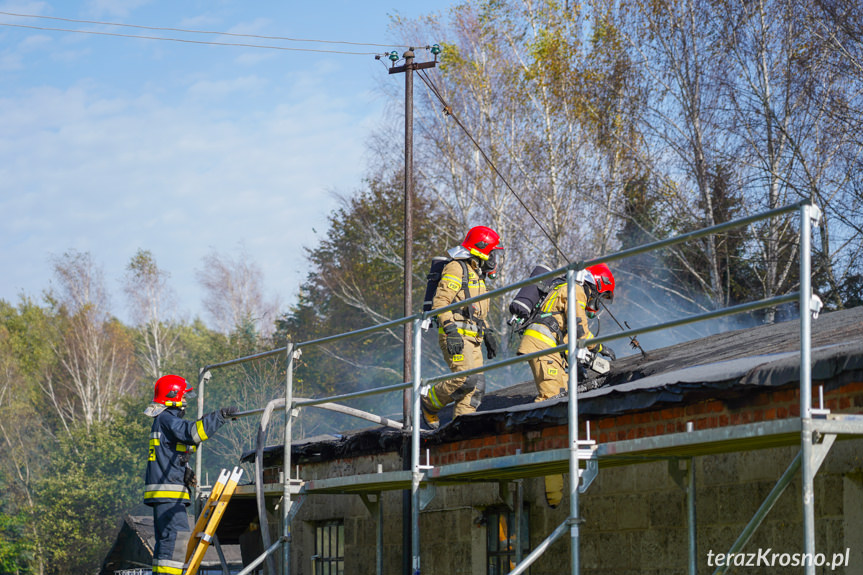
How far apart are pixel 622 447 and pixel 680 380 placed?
2.41 feet

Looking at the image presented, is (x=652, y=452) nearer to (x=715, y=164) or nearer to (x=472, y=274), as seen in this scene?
(x=472, y=274)

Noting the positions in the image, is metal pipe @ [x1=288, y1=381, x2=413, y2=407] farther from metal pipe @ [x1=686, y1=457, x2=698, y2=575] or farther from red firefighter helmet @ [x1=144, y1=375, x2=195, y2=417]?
metal pipe @ [x1=686, y1=457, x2=698, y2=575]

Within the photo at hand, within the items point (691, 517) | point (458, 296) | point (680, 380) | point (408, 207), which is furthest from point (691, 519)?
point (408, 207)

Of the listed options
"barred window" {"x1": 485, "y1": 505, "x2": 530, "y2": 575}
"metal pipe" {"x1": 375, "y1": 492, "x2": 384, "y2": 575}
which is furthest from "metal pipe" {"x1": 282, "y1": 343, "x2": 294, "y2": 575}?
"barred window" {"x1": 485, "y1": 505, "x2": 530, "y2": 575}

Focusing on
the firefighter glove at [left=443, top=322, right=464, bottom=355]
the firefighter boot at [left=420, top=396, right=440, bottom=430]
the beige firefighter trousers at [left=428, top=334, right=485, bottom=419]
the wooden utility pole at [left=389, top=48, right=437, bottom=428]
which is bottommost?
the firefighter boot at [left=420, top=396, right=440, bottom=430]

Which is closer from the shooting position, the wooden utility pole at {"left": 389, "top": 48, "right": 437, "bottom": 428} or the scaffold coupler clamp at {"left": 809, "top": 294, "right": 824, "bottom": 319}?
the scaffold coupler clamp at {"left": 809, "top": 294, "right": 824, "bottom": 319}

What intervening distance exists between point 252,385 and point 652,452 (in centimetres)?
2904

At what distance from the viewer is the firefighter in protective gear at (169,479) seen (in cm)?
853

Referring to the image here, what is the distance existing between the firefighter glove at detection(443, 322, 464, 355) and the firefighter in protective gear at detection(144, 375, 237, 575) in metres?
2.24

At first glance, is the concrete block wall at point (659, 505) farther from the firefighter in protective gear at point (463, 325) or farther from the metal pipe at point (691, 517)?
the firefighter in protective gear at point (463, 325)

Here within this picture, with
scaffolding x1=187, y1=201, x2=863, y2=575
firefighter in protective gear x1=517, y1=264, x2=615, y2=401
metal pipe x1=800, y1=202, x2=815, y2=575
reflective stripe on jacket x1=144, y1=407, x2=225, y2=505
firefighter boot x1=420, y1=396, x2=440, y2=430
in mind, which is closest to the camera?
metal pipe x1=800, y1=202, x2=815, y2=575

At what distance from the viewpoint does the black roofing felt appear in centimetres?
526

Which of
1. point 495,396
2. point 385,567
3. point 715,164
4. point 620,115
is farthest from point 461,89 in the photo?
point 385,567

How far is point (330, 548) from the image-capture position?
10.1m
